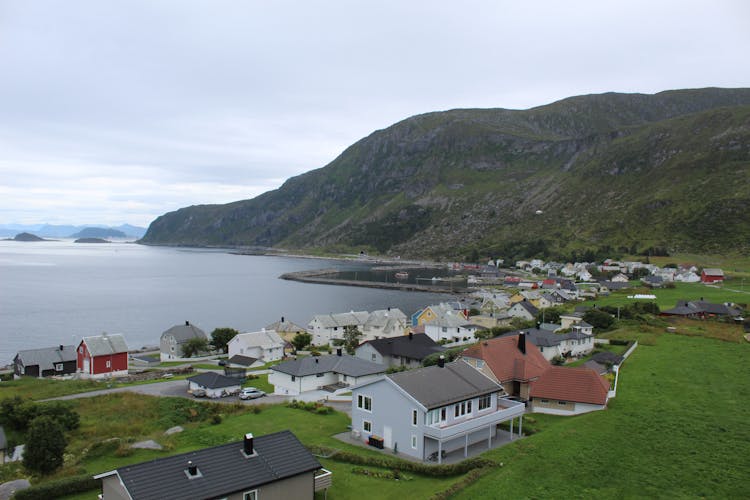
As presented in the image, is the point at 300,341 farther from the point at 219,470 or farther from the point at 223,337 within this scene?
the point at 219,470

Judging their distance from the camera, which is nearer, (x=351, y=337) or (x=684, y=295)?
(x=351, y=337)

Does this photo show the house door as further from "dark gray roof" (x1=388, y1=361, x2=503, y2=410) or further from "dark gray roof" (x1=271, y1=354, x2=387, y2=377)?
"dark gray roof" (x1=271, y1=354, x2=387, y2=377)

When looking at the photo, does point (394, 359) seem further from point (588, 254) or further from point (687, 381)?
point (588, 254)

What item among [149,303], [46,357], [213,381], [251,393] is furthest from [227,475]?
[149,303]

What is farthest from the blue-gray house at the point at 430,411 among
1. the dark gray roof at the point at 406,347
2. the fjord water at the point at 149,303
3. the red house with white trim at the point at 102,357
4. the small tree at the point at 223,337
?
the fjord water at the point at 149,303

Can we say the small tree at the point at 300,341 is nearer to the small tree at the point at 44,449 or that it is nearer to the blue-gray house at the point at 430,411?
the blue-gray house at the point at 430,411
